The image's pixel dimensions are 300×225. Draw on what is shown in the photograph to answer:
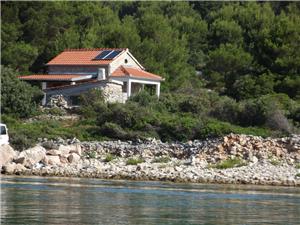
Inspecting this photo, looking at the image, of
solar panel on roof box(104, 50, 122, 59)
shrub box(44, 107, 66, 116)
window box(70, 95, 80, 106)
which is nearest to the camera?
shrub box(44, 107, 66, 116)

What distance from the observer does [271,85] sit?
190 feet

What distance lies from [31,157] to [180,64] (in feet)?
94.3

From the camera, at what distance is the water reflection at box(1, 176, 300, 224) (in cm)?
2138

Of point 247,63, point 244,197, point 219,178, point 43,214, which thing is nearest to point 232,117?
point 247,63

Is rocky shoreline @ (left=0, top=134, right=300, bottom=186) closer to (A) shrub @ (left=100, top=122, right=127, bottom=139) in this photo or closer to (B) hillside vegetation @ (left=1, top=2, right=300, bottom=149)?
(A) shrub @ (left=100, top=122, right=127, bottom=139)

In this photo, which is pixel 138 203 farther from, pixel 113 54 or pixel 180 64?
pixel 180 64

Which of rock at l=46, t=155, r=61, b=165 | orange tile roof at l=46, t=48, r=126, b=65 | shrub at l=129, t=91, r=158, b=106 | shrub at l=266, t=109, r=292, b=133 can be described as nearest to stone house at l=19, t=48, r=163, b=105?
orange tile roof at l=46, t=48, r=126, b=65

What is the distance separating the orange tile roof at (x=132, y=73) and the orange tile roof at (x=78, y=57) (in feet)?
2.95

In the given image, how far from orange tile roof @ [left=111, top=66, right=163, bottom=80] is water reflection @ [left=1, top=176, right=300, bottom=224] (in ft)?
79.5

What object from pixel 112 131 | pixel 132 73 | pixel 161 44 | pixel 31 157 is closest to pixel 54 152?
pixel 31 157

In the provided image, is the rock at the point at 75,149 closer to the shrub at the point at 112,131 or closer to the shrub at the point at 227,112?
the shrub at the point at 112,131

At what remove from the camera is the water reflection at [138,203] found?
2138cm

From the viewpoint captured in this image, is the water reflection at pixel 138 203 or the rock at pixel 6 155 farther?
the rock at pixel 6 155

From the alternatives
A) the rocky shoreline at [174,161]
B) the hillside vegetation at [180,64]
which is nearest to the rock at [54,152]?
the rocky shoreline at [174,161]
